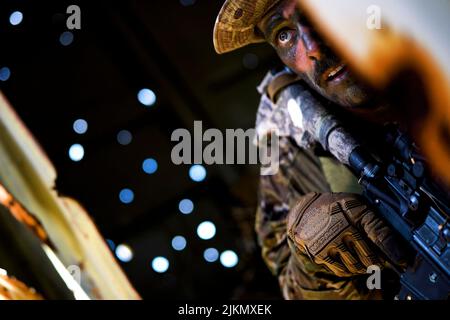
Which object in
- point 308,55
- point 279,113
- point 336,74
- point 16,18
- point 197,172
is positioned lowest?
point 197,172

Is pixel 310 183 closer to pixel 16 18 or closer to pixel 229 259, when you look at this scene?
pixel 229 259

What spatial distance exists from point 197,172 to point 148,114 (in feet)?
2.04

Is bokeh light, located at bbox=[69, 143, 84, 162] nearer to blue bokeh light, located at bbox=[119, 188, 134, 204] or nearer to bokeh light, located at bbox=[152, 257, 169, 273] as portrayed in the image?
blue bokeh light, located at bbox=[119, 188, 134, 204]

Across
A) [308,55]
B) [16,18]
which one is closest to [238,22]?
[308,55]

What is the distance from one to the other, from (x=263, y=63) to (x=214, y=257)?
1.67m

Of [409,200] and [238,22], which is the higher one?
[238,22]

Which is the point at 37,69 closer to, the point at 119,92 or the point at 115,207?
the point at 119,92

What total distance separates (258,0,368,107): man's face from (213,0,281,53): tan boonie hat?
4cm

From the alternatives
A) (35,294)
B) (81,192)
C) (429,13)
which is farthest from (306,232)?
(81,192)

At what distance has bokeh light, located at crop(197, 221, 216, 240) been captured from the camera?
4430mm

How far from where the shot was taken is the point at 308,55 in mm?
2074

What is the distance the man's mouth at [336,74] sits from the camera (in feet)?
6.56
